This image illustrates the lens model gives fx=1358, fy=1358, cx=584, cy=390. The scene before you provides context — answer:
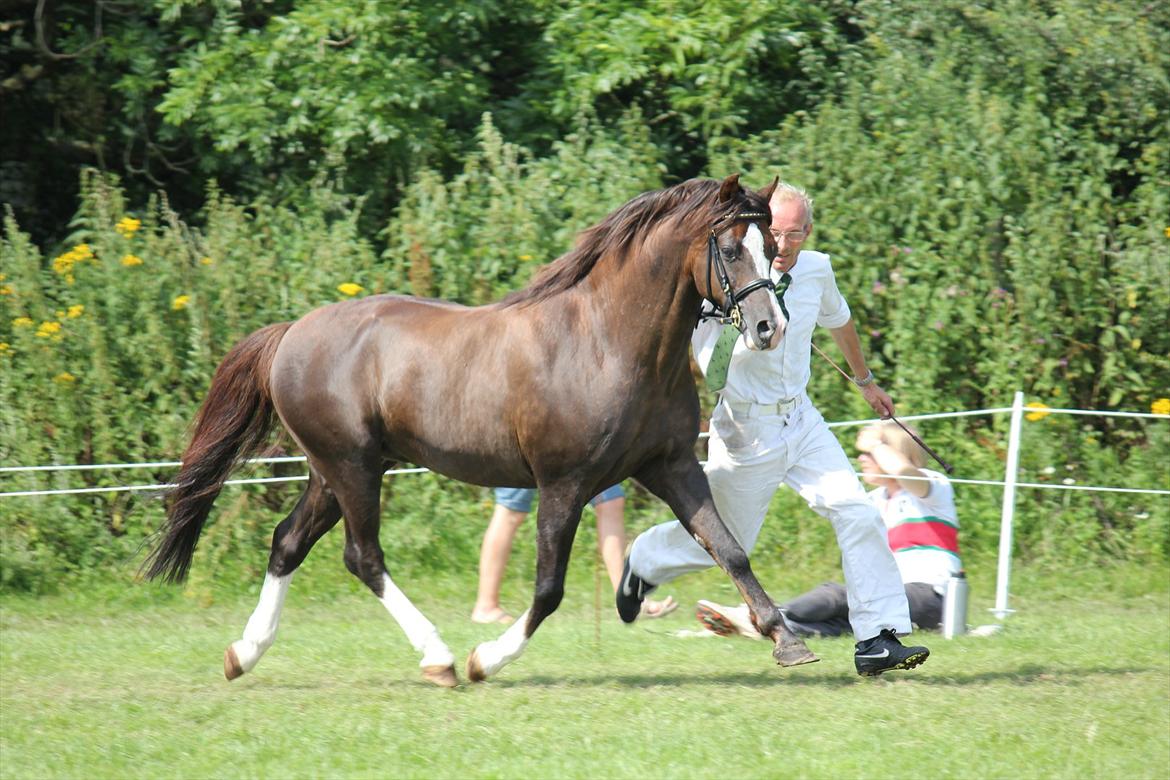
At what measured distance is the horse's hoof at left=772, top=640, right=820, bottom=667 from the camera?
4926 mm

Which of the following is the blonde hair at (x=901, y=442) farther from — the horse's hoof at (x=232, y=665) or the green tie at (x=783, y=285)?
the horse's hoof at (x=232, y=665)

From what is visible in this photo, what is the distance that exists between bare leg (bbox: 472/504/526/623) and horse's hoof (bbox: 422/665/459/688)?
1.90 metres

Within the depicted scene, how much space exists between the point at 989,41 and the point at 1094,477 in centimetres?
381

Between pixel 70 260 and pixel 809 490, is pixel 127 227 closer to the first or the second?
pixel 70 260

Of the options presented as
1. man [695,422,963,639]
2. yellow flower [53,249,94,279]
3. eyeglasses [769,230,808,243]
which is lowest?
man [695,422,963,639]

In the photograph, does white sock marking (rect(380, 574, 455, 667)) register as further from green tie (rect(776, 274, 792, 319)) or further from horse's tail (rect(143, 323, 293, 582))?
green tie (rect(776, 274, 792, 319))

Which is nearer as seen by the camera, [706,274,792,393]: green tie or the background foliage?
[706,274,792,393]: green tie

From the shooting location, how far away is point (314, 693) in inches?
216

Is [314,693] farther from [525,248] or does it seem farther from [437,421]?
[525,248]

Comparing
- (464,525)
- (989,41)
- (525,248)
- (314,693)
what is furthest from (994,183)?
(314,693)

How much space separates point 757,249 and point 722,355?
1.95ft

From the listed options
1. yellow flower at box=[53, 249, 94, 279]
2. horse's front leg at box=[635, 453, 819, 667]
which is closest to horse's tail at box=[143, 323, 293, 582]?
horse's front leg at box=[635, 453, 819, 667]

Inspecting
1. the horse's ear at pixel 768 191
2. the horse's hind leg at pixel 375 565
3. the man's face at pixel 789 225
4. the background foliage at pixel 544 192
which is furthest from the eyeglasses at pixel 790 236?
the background foliage at pixel 544 192

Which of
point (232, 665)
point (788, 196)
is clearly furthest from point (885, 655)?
point (232, 665)
